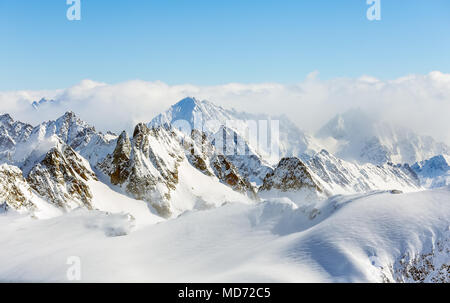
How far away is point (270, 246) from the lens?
4834 cm

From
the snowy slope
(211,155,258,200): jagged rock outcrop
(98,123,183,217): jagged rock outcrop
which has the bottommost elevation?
(211,155,258,200): jagged rock outcrop

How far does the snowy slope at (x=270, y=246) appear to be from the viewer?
39188mm

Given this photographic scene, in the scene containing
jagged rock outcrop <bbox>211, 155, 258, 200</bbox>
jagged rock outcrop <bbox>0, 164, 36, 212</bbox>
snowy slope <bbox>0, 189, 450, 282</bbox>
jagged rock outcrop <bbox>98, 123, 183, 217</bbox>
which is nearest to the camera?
snowy slope <bbox>0, 189, 450, 282</bbox>

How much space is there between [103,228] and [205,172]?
394ft

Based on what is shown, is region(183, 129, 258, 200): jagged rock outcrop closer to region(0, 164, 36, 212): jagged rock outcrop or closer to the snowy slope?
region(0, 164, 36, 212): jagged rock outcrop

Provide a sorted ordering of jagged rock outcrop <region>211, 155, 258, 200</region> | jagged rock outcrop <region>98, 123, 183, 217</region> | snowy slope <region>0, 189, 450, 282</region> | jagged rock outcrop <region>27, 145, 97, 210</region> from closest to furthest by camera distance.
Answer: snowy slope <region>0, 189, 450, 282</region>
jagged rock outcrop <region>27, 145, 97, 210</region>
jagged rock outcrop <region>98, 123, 183, 217</region>
jagged rock outcrop <region>211, 155, 258, 200</region>

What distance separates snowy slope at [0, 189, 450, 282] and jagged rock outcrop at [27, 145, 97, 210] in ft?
185

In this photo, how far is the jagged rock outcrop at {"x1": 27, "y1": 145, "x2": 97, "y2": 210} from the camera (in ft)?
398

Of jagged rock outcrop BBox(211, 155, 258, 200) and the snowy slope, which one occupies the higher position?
the snowy slope

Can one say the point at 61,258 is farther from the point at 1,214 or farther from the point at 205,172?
the point at 205,172

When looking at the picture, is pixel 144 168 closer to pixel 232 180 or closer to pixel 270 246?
pixel 232 180

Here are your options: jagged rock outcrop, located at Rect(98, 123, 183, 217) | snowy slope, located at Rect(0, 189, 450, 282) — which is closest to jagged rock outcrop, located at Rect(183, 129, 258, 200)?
jagged rock outcrop, located at Rect(98, 123, 183, 217)

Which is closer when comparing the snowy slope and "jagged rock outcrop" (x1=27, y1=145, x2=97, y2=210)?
the snowy slope
